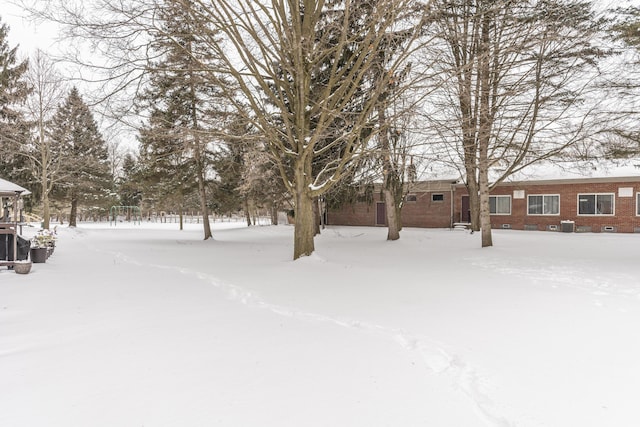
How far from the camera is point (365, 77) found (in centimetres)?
1304

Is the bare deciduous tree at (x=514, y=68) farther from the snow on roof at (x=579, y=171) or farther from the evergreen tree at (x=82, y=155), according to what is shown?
the evergreen tree at (x=82, y=155)

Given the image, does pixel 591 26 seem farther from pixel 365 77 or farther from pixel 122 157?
pixel 122 157

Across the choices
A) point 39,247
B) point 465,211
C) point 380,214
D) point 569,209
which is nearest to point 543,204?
point 569,209

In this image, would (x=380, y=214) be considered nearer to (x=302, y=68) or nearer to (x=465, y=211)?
(x=465, y=211)

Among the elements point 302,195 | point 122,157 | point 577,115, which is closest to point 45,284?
point 302,195

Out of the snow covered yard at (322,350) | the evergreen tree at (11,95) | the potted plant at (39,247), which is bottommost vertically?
the snow covered yard at (322,350)

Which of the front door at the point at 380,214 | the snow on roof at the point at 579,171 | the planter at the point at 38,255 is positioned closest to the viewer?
the planter at the point at 38,255

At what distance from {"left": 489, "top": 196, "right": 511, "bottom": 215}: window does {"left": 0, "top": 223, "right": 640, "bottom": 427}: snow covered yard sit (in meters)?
17.4

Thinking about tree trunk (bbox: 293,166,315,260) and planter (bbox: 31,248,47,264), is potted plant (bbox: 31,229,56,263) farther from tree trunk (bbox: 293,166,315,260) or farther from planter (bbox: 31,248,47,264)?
tree trunk (bbox: 293,166,315,260)

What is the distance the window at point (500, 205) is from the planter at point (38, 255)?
2492 centimetres

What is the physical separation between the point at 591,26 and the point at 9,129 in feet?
96.3

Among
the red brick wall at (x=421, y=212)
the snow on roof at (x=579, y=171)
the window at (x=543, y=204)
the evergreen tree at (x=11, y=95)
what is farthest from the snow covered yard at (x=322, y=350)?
the evergreen tree at (x=11, y=95)

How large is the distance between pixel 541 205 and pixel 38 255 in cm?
2587

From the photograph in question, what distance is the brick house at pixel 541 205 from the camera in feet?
68.6
